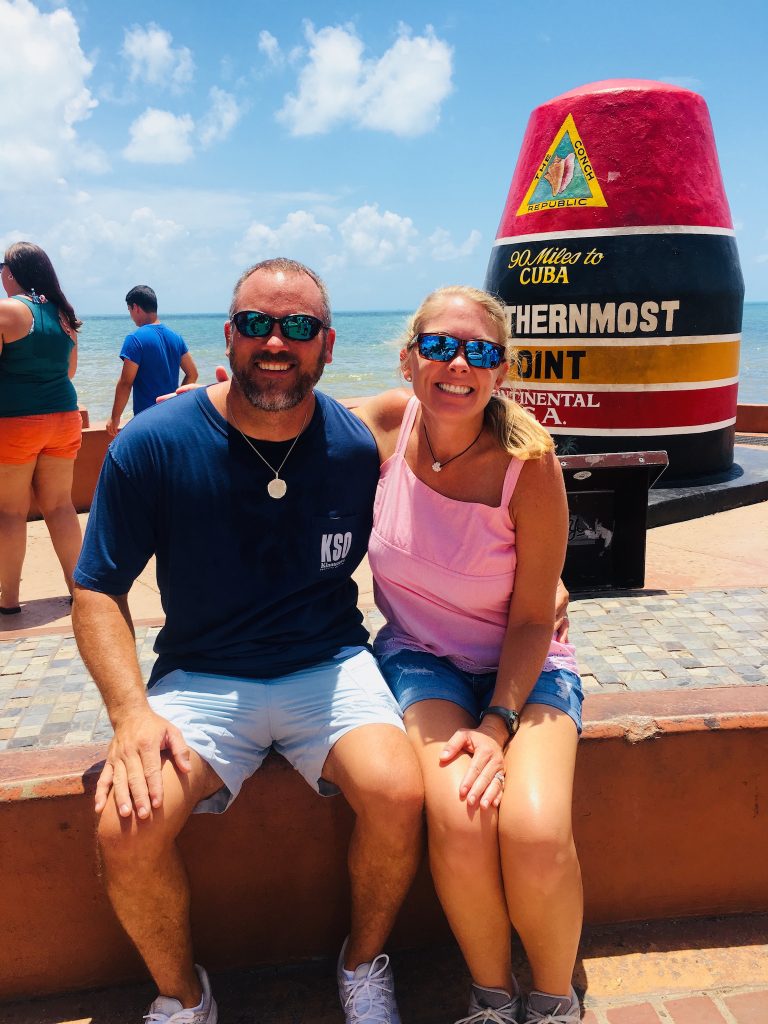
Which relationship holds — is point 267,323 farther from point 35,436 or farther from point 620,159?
point 620,159

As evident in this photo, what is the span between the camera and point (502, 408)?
239cm

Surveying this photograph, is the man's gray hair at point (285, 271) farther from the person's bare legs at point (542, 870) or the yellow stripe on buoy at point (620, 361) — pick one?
the yellow stripe on buoy at point (620, 361)

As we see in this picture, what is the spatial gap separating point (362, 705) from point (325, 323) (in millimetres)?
1063

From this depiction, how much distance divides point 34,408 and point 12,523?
656mm

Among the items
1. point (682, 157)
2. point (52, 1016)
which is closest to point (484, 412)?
point (52, 1016)

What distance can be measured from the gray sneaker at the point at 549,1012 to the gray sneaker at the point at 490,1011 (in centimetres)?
4

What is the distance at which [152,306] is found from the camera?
21.4ft

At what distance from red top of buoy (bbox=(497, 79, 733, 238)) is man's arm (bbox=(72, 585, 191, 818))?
15.1 feet

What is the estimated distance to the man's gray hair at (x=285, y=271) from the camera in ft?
7.66

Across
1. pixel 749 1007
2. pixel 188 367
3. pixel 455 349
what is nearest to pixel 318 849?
pixel 749 1007

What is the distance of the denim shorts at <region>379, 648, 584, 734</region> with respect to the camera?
2.20 meters

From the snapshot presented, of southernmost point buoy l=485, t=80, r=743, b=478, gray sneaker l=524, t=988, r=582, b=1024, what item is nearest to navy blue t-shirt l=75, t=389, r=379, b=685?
gray sneaker l=524, t=988, r=582, b=1024

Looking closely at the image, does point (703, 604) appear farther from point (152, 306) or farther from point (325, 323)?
point (152, 306)

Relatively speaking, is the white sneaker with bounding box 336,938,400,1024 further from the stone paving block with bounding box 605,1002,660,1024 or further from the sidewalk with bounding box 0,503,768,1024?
the stone paving block with bounding box 605,1002,660,1024
